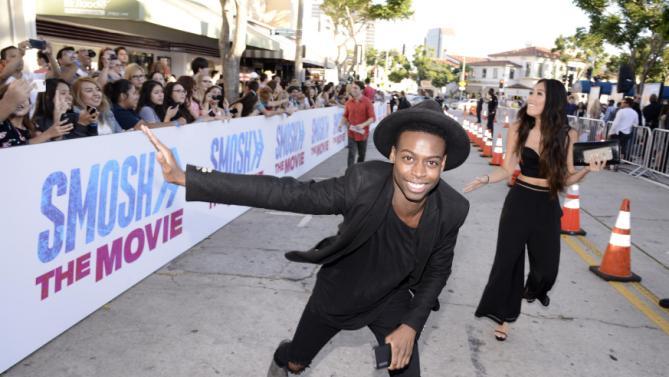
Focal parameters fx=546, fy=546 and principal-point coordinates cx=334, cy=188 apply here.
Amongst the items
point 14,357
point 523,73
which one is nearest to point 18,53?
point 14,357

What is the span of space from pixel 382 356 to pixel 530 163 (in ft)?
8.73

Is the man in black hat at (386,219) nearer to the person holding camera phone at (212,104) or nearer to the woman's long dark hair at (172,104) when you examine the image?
the woman's long dark hair at (172,104)

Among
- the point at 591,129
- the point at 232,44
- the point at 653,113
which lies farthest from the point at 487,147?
the point at 232,44

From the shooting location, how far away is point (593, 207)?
388 inches

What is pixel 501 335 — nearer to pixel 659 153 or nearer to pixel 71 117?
pixel 71 117

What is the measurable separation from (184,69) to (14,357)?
20276 millimetres

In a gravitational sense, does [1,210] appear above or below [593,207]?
above

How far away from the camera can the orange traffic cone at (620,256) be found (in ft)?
19.6

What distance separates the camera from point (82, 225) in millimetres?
4207

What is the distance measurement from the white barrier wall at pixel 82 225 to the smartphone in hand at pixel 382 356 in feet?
8.60

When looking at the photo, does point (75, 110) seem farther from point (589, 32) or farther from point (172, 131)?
point (589, 32)

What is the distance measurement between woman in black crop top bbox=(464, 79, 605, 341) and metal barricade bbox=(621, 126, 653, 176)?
11348mm

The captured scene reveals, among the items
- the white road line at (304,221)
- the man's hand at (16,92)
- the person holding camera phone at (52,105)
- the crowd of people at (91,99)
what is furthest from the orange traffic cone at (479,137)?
the man's hand at (16,92)

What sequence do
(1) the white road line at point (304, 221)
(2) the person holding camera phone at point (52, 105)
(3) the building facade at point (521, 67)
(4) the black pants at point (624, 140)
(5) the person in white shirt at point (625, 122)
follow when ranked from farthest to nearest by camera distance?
(3) the building facade at point (521, 67)
(4) the black pants at point (624, 140)
(5) the person in white shirt at point (625, 122)
(1) the white road line at point (304, 221)
(2) the person holding camera phone at point (52, 105)
